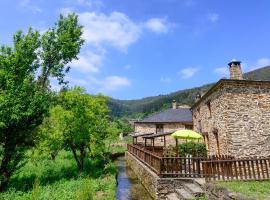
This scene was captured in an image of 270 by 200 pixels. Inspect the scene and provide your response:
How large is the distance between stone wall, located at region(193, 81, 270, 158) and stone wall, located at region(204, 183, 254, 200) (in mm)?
6878

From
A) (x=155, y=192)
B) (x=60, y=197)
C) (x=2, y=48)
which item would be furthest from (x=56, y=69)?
(x=155, y=192)

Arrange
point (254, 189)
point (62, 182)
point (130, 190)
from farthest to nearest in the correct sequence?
1. point (130, 190)
2. point (62, 182)
3. point (254, 189)

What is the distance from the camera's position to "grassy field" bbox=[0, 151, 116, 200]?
1273 centimetres

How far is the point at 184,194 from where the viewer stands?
11.4m

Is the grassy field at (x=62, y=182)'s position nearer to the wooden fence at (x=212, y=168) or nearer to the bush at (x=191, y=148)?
the wooden fence at (x=212, y=168)

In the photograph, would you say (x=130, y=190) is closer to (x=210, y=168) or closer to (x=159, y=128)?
(x=210, y=168)

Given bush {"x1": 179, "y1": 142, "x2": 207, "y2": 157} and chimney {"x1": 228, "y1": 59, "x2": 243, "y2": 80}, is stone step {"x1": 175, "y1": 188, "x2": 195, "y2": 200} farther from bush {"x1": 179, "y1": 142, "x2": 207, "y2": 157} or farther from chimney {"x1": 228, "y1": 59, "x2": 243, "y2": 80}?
chimney {"x1": 228, "y1": 59, "x2": 243, "y2": 80}

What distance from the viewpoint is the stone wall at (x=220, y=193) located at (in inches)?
325

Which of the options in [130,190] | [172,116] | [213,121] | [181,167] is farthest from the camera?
[172,116]

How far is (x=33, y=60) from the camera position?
62.3 feet

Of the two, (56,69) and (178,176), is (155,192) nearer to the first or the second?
(178,176)

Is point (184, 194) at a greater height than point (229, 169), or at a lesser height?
lesser

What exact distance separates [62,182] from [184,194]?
8196 mm

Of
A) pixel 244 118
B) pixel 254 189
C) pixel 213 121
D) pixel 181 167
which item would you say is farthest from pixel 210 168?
A: pixel 213 121
